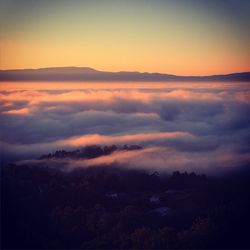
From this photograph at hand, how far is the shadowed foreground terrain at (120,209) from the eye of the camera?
862 centimetres

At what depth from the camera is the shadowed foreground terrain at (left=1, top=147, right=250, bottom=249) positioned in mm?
8625

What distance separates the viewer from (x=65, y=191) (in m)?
11.2

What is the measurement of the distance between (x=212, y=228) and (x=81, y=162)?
5.86 m

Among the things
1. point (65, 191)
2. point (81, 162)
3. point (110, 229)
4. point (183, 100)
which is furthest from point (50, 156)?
point (183, 100)

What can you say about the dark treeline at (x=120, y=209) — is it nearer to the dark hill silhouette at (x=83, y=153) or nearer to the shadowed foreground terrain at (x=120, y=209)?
the shadowed foreground terrain at (x=120, y=209)

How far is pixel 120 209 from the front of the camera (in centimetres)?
1056

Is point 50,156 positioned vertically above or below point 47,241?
above

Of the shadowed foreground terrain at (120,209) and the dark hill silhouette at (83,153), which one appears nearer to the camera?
the shadowed foreground terrain at (120,209)

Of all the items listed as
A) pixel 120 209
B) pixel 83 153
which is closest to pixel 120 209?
pixel 120 209

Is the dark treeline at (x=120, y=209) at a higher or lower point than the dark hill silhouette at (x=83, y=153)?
lower

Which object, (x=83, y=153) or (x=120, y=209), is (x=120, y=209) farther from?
(x=83, y=153)

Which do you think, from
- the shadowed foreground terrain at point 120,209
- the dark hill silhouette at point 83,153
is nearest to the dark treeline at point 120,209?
the shadowed foreground terrain at point 120,209

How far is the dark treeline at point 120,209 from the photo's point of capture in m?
8.61

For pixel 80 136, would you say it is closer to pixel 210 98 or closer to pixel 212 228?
pixel 210 98
